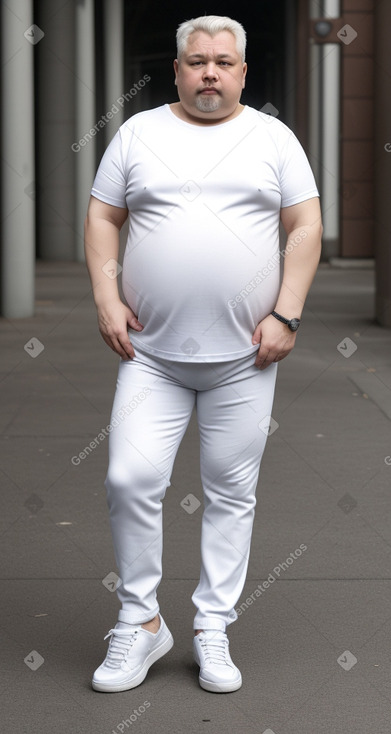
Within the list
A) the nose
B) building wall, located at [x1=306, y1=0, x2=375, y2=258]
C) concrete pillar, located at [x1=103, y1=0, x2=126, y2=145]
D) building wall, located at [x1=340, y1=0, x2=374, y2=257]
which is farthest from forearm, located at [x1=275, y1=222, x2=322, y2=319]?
concrete pillar, located at [x1=103, y1=0, x2=126, y2=145]

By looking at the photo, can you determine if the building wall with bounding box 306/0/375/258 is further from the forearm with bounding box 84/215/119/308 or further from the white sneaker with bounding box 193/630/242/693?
the white sneaker with bounding box 193/630/242/693

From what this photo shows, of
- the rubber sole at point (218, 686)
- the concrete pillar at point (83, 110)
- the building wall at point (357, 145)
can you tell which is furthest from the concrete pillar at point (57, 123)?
the rubber sole at point (218, 686)

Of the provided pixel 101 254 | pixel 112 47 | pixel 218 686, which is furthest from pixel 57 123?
pixel 218 686

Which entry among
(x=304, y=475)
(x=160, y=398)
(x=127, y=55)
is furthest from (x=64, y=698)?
(x=127, y=55)

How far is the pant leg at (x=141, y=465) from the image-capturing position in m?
3.79

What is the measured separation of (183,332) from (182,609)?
47.0 inches

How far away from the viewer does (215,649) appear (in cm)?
395

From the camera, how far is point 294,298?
3.86m

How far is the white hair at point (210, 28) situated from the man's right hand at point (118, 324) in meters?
0.74

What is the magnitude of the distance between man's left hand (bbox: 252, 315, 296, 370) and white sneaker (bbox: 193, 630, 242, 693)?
83 centimetres

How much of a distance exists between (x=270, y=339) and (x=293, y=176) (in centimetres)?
47

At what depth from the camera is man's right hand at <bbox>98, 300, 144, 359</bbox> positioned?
3830mm

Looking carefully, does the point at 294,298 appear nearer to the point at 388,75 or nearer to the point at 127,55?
the point at 388,75

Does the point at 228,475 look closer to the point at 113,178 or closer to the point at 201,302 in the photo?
the point at 201,302
